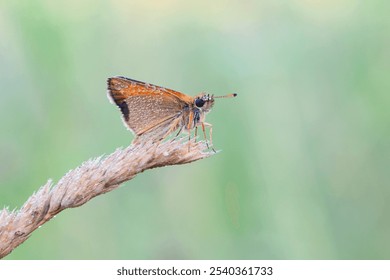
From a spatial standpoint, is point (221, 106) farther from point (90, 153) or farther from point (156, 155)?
point (156, 155)

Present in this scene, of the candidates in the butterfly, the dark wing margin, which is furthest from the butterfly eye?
the dark wing margin

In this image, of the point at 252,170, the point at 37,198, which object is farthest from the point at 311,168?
the point at 37,198

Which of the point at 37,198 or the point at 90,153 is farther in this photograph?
the point at 90,153

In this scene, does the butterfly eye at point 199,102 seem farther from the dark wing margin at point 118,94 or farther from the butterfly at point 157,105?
the dark wing margin at point 118,94

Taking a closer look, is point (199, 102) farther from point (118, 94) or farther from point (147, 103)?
point (118, 94)

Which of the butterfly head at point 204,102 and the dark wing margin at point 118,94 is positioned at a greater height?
the dark wing margin at point 118,94

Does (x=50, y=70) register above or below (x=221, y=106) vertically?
above

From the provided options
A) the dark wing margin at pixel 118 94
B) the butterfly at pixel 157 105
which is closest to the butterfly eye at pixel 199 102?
the butterfly at pixel 157 105

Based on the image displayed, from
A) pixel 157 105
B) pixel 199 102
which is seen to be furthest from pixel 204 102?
pixel 157 105

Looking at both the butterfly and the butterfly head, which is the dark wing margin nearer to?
the butterfly
